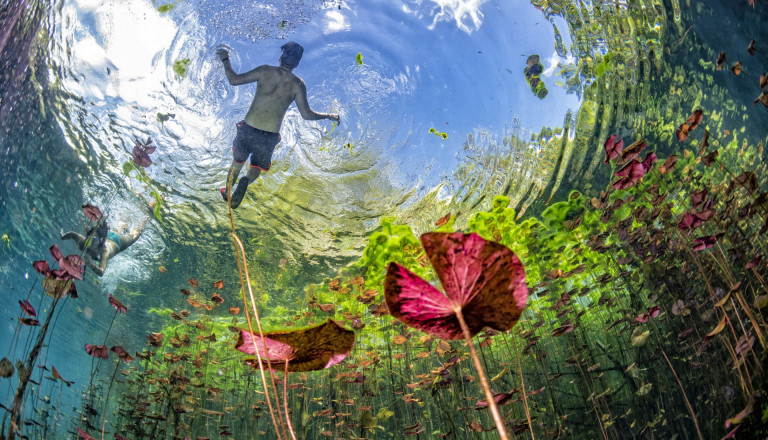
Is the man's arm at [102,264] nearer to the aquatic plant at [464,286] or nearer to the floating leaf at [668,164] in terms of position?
the aquatic plant at [464,286]

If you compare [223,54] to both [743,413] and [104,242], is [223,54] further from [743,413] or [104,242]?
[743,413]

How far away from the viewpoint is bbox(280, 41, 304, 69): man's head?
20.2ft

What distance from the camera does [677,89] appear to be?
Answer: 7000mm

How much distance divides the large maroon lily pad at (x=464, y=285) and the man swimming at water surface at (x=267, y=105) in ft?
18.8

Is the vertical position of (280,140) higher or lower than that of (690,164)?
higher

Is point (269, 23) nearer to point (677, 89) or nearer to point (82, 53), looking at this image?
point (82, 53)

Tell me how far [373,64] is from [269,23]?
2.13 metres

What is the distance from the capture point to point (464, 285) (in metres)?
0.96

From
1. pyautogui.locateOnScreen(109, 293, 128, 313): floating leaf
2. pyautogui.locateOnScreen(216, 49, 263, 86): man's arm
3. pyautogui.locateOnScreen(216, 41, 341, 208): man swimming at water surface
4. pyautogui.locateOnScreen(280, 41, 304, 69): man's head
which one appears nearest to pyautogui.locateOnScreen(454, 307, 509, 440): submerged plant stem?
pyautogui.locateOnScreen(109, 293, 128, 313): floating leaf

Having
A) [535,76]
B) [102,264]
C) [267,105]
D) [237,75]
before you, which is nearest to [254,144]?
[267,105]

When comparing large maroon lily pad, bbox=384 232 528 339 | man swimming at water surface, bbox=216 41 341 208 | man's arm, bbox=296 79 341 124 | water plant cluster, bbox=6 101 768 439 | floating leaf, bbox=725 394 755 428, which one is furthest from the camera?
man's arm, bbox=296 79 341 124

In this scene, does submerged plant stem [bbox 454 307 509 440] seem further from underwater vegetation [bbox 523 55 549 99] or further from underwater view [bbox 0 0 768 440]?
underwater vegetation [bbox 523 55 549 99]

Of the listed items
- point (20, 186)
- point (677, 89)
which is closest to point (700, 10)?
point (677, 89)

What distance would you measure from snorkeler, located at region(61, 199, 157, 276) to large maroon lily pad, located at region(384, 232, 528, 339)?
11388 mm
